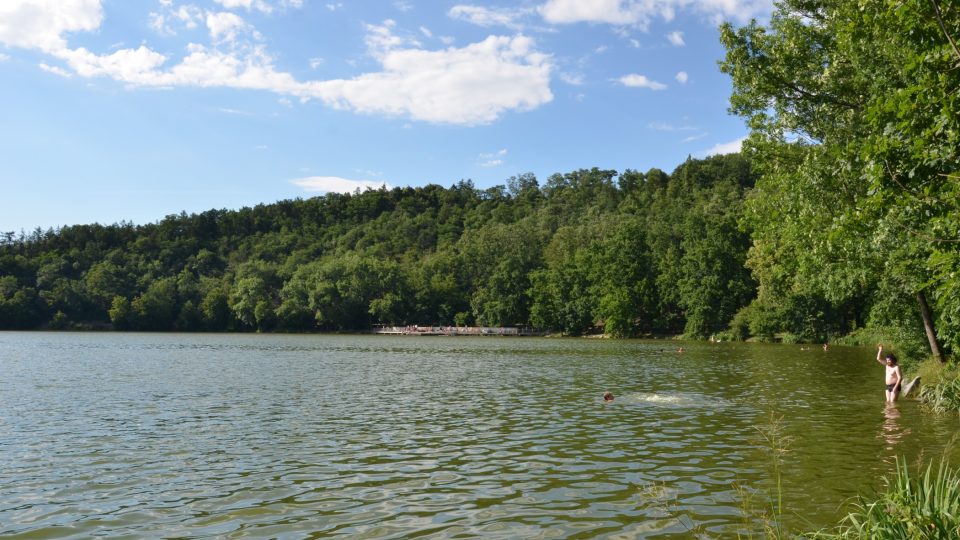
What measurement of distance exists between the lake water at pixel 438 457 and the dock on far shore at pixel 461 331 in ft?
296

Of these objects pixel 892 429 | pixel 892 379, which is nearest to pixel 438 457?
pixel 892 429

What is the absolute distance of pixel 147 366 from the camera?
41375 mm

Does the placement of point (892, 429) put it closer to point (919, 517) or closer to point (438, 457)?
point (438, 457)

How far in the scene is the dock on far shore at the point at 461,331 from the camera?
397 ft

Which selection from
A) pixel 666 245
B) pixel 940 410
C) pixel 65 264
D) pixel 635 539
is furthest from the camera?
pixel 65 264

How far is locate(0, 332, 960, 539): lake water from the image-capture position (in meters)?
10.3

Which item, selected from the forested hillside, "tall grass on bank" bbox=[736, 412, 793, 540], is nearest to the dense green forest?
the forested hillside

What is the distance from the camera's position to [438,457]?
1498 centimetres

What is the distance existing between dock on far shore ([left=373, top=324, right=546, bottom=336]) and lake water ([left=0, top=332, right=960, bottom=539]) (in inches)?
3556

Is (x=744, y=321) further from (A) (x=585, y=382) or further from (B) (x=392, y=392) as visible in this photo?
(B) (x=392, y=392)

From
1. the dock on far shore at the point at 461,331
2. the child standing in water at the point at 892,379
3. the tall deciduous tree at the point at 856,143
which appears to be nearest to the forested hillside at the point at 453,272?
the dock on far shore at the point at 461,331

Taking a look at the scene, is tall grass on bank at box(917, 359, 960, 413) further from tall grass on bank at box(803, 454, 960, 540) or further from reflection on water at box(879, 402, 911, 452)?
tall grass on bank at box(803, 454, 960, 540)

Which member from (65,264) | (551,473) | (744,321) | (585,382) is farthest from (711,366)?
(65,264)

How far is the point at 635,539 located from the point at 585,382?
22.6 meters
